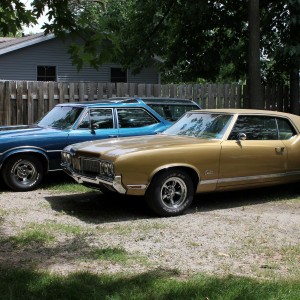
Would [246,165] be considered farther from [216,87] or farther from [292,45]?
[292,45]

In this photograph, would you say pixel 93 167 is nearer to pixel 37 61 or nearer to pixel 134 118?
pixel 134 118

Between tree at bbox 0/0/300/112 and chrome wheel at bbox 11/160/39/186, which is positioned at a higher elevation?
tree at bbox 0/0/300/112

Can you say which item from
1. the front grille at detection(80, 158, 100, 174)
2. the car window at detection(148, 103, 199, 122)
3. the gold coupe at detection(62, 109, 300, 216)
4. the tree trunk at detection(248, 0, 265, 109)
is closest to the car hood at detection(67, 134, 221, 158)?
the gold coupe at detection(62, 109, 300, 216)

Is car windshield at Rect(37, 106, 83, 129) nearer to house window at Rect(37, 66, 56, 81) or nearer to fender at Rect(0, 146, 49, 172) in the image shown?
fender at Rect(0, 146, 49, 172)

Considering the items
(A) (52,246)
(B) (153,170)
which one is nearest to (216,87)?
(B) (153,170)

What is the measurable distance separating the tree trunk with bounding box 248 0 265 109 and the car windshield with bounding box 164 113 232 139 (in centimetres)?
615

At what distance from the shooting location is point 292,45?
49.0 feet

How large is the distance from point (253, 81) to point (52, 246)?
10084 mm

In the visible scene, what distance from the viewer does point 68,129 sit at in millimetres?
9461

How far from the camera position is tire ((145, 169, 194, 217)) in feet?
23.0

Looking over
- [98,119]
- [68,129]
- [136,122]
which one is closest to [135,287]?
[68,129]

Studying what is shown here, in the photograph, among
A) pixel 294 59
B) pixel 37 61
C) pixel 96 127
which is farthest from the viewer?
pixel 37 61

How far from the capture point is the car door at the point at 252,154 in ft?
25.2

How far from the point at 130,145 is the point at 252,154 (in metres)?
1.98
